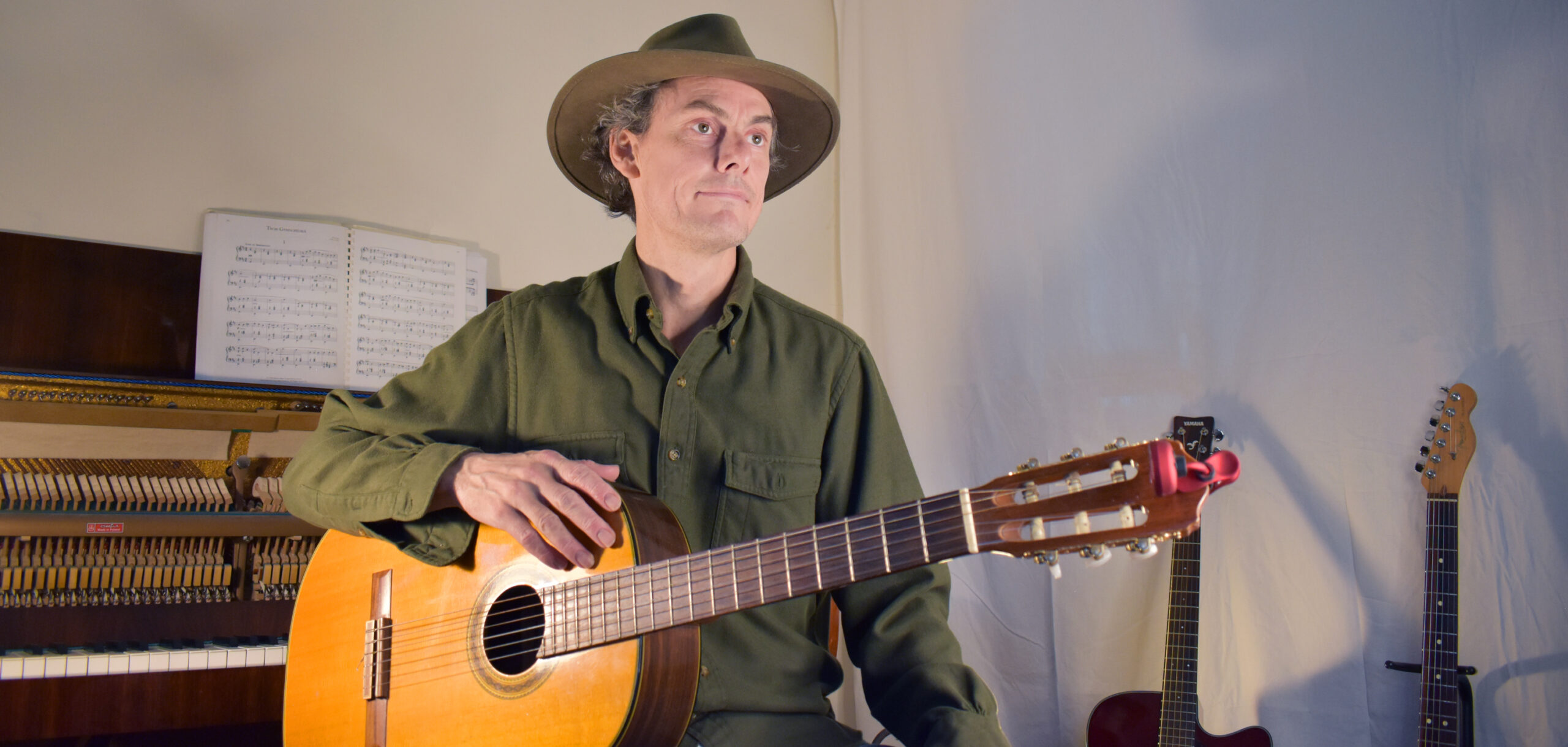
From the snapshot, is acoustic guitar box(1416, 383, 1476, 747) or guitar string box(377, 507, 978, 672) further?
acoustic guitar box(1416, 383, 1476, 747)

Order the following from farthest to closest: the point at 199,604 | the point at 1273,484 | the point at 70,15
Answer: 1. the point at 70,15
2. the point at 199,604
3. the point at 1273,484

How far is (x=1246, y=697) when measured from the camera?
217 centimetres

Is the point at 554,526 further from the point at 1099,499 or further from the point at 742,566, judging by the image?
the point at 1099,499

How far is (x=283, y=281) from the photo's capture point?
286cm

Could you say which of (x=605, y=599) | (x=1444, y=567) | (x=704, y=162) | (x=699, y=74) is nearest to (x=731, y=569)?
(x=605, y=599)

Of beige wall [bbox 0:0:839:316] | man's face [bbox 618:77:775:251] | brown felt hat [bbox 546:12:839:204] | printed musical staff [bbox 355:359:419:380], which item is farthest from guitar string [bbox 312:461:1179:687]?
beige wall [bbox 0:0:839:316]

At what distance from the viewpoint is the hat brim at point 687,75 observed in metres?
1.85

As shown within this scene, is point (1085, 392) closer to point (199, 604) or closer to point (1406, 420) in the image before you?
point (1406, 420)

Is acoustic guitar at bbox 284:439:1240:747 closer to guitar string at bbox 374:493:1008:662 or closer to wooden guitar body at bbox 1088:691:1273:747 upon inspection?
guitar string at bbox 374:493:1008:662

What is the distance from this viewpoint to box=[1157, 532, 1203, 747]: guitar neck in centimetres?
213

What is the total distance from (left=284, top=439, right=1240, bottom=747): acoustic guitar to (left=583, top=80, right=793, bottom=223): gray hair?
943 millimetres

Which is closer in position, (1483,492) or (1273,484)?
(1483,492)

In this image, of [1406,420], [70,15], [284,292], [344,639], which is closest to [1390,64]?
[1406,420]

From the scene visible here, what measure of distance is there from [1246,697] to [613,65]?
6.90 ft
